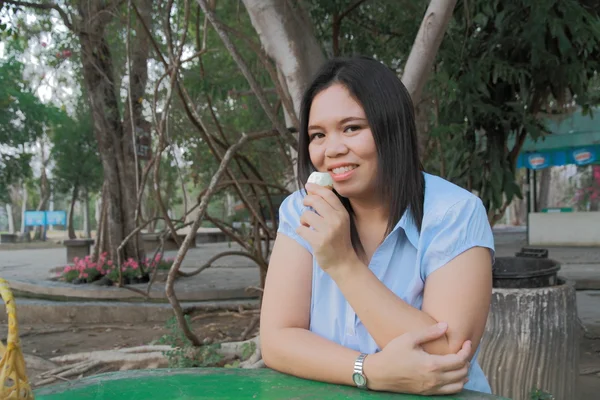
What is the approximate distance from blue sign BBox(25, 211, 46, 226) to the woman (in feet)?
86.8

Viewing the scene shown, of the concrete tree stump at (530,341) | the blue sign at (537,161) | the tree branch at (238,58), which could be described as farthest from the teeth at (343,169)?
the blue sign at (537,161)

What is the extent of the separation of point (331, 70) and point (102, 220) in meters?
9.12

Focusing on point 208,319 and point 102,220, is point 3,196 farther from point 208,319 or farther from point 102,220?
point 208,319

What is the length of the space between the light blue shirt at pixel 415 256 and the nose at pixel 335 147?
9.1 inches

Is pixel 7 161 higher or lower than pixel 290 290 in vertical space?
higher

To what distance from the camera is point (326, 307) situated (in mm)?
1606

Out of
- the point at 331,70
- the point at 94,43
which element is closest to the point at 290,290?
the point at 331,70

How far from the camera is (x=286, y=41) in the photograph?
3.47 meters

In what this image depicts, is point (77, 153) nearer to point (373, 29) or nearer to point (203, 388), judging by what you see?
point (373, 29)

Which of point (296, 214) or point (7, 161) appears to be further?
point (7, 161)

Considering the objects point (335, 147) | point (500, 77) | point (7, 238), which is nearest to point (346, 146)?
point (335, 147)

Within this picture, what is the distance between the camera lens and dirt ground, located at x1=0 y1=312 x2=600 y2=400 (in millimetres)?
5961

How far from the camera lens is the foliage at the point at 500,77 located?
163 inches

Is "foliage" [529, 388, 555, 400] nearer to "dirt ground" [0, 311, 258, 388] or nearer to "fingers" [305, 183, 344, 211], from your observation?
"fingers" [305, 183, 344, 211]
